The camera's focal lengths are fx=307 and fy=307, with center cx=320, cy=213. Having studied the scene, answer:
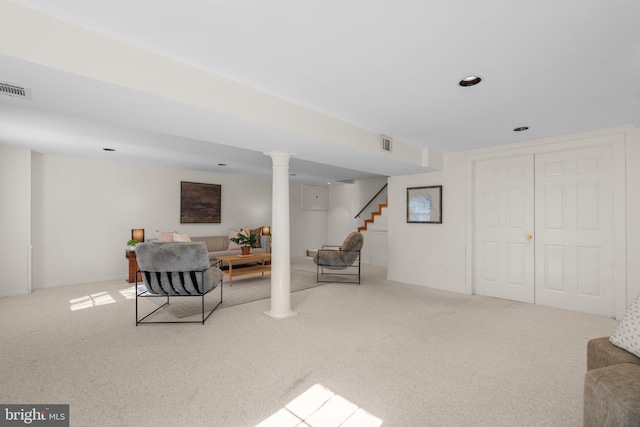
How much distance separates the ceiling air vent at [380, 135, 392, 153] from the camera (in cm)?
421

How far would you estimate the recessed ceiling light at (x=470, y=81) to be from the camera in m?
2.54

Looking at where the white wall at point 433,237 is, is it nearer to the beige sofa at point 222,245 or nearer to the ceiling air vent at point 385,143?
the ceiling air vent at point 385,143

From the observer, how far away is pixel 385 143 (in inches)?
168

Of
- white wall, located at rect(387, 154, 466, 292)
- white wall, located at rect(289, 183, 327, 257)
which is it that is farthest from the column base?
white wall, located at rect(289, 183, 327, 257)

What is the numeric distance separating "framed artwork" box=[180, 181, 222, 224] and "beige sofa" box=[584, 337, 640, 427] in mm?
7330

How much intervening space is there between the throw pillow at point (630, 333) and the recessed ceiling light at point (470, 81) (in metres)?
1.88

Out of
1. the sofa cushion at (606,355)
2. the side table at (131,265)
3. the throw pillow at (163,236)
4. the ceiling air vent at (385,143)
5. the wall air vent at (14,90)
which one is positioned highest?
the ceiling air vent at (385,143)

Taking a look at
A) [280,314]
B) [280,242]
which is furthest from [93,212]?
[280,314]

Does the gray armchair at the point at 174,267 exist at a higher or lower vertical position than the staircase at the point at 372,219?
lower

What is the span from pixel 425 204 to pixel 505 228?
137cm

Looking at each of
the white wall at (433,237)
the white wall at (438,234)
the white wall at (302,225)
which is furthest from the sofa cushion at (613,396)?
the white wall at (302,225)

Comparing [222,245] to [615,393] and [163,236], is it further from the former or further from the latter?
[615,393]

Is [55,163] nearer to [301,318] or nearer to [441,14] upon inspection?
[301,318]

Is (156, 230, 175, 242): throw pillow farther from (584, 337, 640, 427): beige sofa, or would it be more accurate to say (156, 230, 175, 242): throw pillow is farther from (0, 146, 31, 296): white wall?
(584, 337, 640, 427): beige sofa
